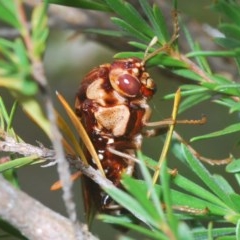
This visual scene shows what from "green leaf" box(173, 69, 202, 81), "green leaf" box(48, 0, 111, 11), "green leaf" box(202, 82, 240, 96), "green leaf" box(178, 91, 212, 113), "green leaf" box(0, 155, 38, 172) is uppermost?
"green leaf" box(48, 0, 111, 11)

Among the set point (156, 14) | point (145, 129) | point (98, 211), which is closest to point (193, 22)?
point (145, 129)

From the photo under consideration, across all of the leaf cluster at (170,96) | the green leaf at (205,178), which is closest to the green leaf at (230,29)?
the leaf cluster at (170,96)

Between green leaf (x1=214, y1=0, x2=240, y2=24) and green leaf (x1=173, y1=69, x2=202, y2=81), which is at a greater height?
green leaf (x1=214, y1=0, x2=240, y2=24)

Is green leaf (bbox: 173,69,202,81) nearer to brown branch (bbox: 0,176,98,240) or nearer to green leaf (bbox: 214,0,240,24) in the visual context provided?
green leaf (bbox: 214,0,240,24)

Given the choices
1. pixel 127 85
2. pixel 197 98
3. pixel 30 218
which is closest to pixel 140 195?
pixel 30 218

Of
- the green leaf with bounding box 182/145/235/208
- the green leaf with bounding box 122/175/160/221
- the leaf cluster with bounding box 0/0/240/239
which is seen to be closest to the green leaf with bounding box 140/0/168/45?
the leaf cluster with bounding box 0/0/240/239

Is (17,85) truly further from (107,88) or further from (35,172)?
(35,172)

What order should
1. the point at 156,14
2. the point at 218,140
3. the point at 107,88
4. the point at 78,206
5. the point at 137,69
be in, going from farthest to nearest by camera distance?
the point at 78,206
the point at 218,140
the point at 107,88
the point at 137,69
the point at 156,14
